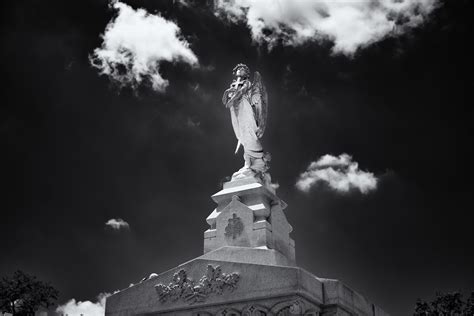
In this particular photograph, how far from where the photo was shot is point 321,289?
13.7 m

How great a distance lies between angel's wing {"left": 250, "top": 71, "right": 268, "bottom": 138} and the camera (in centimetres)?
1759

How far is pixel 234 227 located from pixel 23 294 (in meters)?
18.2

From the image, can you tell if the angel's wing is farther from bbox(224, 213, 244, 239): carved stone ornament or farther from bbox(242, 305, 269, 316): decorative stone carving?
bbox(242, 305, 269, 316): decorative stone carving

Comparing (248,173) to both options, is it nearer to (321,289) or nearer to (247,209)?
(247,209)

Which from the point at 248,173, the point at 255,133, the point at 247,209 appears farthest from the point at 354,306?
the point at 255,133

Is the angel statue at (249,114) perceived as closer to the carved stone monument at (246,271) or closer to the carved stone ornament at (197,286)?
the carved stone monument at (246,271)

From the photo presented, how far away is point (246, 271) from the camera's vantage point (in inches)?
531

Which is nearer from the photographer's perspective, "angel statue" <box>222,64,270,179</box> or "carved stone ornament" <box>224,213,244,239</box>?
"carved stone ornament" <box>224,213,244,239</box>

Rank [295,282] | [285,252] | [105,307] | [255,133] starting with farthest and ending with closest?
[255,133] < [285,252] < [105,307] < [295,282]

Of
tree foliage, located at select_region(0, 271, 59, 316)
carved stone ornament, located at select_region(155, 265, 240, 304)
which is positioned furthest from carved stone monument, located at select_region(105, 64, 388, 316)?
tree foliage, located at select_region(0, 271, 59, 316)

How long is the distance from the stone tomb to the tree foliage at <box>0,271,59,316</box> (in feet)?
53.3

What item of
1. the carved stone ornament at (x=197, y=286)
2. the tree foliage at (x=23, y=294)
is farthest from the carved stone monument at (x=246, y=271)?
the tree foliage at (x=23, y=294)

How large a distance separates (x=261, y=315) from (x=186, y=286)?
1995 millimetres

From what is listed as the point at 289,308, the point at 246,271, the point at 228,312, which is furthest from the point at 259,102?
the point at 289,308
